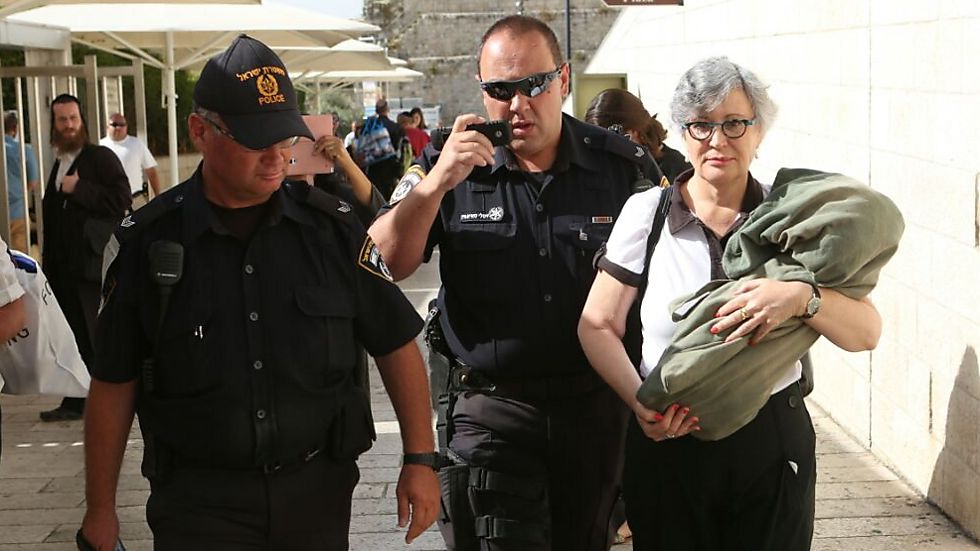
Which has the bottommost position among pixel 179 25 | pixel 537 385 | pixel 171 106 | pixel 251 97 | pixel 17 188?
pixel 537 385

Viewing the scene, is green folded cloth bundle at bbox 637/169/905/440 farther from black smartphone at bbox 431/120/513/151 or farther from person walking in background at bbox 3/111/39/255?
person walking in background at bbox 3/111/39/255

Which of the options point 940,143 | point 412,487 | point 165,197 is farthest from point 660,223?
point 940,143

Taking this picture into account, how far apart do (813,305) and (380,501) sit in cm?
361

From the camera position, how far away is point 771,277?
332 cm

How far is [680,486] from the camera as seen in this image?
3.54 m

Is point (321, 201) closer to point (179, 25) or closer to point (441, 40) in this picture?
point (179, 25)

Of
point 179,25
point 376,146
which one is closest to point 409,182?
point 179,25

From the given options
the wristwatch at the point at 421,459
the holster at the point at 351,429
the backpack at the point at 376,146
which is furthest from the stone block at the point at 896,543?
the backpack at the point at 376,146

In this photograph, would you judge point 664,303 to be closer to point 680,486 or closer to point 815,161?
point 680,486

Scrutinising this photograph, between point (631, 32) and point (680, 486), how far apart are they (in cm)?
1396

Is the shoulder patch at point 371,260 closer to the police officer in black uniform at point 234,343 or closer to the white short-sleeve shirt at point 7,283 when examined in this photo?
the police officer in black uniform at point 234,343

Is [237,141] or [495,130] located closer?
[237,141]

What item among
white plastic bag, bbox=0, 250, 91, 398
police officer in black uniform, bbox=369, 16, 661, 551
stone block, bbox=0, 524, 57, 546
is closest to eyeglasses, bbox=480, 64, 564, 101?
police officer in black uniform, bbox=369, 16, 661, 551

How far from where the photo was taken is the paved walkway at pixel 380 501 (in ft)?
19.1
